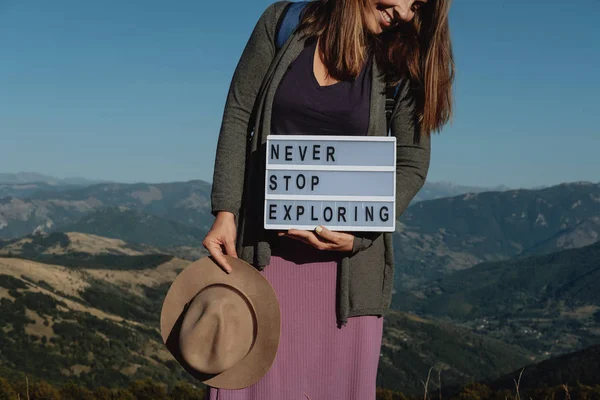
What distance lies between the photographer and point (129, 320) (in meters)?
159

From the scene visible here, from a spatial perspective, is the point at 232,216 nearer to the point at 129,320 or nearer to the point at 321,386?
the point at 321,386

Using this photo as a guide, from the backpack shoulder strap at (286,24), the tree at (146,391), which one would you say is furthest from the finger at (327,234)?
the tree at (146,391)

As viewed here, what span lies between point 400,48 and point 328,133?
1.97ft

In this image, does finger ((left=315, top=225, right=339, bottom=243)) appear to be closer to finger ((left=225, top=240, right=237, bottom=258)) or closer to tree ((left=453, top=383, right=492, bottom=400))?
finger ((left=225, top=240, right=237, bottom=258))

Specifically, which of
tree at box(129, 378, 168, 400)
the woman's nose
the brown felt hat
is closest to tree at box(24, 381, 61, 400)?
tree at box(129, 378, 168, 400)

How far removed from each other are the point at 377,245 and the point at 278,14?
4.34 feet

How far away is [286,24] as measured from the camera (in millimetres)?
3625

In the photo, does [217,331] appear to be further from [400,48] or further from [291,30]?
[400,48]

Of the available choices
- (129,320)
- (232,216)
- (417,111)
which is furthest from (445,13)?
(129,320)

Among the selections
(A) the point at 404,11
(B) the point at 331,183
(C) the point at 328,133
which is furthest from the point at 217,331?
(A) the point at 404,11

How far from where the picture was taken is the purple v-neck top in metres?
3.51

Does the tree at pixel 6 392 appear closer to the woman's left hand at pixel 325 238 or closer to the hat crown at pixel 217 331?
the hat crown at pixel 217 331

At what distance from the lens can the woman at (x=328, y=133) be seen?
343 centimetres

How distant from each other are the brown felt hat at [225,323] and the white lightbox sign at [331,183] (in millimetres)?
329
